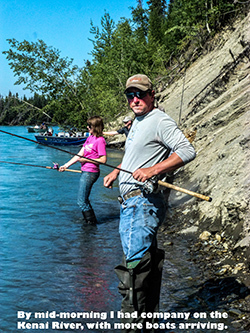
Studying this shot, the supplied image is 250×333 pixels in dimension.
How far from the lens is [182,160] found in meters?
3.79

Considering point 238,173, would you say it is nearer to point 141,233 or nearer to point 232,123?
point 232,123

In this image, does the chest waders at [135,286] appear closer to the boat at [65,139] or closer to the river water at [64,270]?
the river water at [64,270]

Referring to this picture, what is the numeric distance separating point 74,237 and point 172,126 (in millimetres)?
4899

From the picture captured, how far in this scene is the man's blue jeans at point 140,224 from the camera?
3865 millimetres

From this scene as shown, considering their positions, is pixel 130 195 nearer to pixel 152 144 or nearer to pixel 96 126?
pixel 152 144

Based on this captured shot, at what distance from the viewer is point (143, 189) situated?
12.8 feet

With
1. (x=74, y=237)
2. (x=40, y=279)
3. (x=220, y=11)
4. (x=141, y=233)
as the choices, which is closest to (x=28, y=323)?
(x=40, y=279)

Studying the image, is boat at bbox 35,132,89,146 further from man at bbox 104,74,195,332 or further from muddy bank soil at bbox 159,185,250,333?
man at bbox 104,74,195,332

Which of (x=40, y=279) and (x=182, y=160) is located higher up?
(x=182, y=160)

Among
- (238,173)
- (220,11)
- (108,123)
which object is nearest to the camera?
(238,173)

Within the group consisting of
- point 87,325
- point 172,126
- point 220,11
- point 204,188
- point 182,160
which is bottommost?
point 87,325

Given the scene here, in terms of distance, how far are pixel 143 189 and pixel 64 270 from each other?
2999mm

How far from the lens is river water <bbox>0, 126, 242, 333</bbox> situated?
15.9ft

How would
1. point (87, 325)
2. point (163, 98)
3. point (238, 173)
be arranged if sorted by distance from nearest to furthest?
point (87, 325)
point (238, 173)
point (163, 98)
